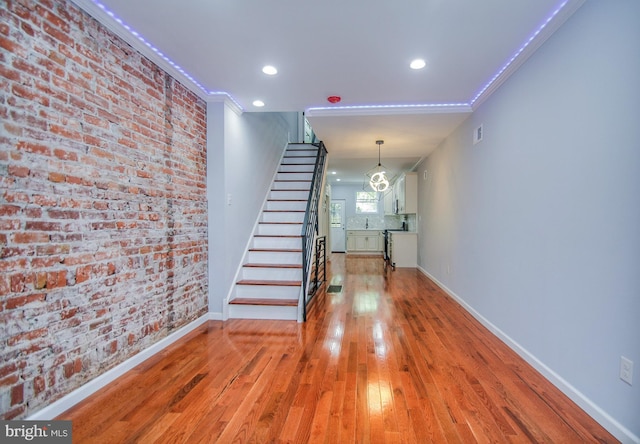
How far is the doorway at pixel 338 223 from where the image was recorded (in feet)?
39.6

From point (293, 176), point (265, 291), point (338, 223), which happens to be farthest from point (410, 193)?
point (265, 291)

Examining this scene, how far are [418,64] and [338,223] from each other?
31.3ft

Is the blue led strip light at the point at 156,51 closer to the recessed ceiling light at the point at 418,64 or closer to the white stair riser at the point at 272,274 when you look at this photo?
the recessed ceiling light at the point at 418,64

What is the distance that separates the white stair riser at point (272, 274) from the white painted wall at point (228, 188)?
0.23 m

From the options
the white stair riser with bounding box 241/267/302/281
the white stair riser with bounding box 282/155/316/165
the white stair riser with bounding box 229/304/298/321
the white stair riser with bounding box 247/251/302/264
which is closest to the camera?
the white stair riser with bounding box 229/304/298/321

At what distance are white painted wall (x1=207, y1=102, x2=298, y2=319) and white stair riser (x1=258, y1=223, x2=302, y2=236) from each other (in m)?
0.23

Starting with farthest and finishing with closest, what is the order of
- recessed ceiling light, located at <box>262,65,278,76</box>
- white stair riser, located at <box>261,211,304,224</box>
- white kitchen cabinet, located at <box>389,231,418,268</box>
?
1. white kitchen cabinet, located at <box>389,231,418,268</box>
2. white stair riser, located at <box>261,211,304,224</box>
3. recessed ceiling light, located at <box>262,65,278,76</box>

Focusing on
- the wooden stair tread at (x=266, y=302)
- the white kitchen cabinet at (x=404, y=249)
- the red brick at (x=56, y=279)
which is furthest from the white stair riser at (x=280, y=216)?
the white kitchen cabinet at (x=404, y=249)

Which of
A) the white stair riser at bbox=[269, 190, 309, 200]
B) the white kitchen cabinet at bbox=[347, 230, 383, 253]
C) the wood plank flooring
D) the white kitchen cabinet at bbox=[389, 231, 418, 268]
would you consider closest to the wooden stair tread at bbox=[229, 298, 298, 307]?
the wood plank flooring

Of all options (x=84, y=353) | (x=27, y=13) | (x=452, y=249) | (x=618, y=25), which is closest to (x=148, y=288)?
(x=84, y=353)

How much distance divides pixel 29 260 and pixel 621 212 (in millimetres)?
3222

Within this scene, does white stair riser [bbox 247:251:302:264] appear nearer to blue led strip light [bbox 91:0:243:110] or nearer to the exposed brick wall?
the exposed brick wall

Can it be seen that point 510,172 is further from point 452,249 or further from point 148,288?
point 148,288

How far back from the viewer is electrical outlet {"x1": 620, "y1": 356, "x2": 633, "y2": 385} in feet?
5.20
